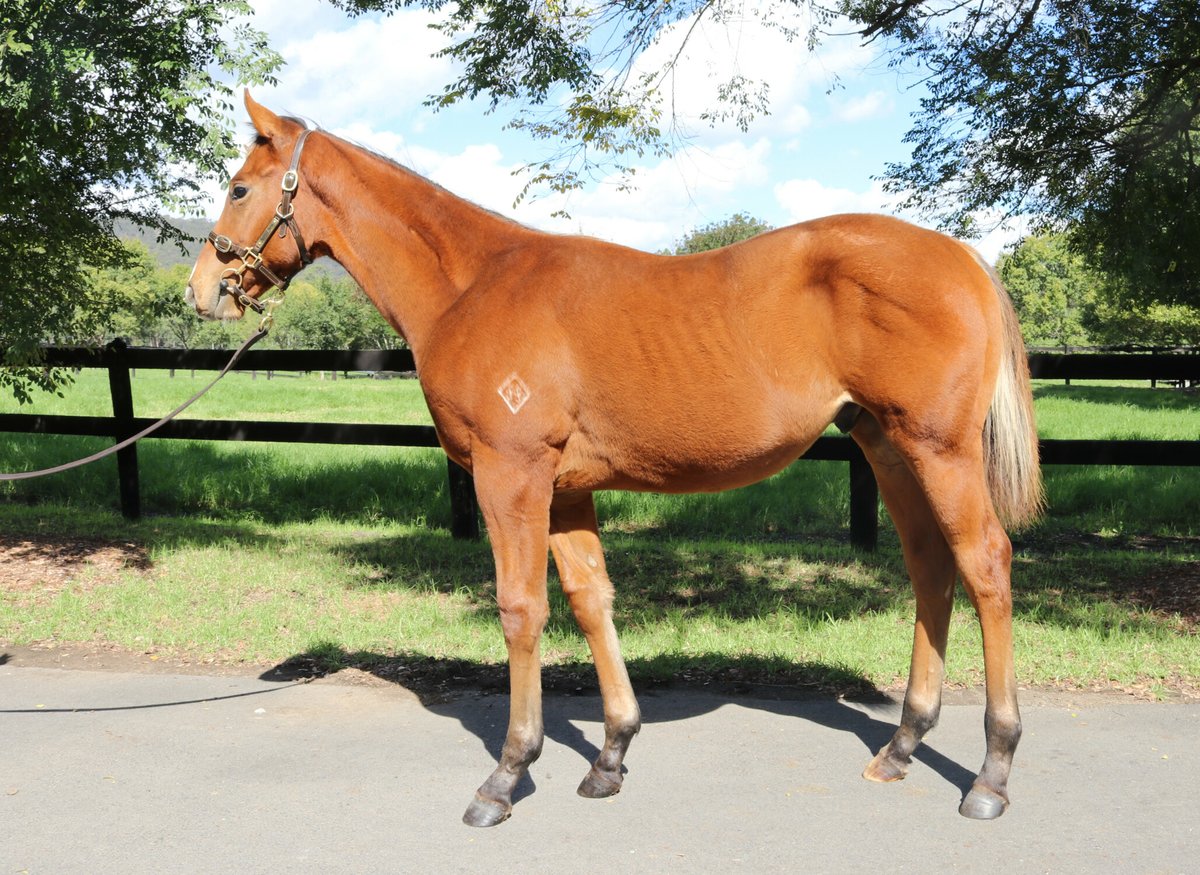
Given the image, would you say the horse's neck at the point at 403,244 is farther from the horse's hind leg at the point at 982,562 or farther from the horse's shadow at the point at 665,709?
the horse's hind leg at the point at 982,562

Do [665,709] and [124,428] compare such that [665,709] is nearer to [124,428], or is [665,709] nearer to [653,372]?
[653,372]

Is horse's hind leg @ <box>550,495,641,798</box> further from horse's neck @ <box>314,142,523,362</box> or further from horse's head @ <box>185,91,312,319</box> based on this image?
horse's head @ <box>185,91,312,319</box>

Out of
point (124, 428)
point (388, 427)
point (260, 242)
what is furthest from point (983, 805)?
point (124, 428)

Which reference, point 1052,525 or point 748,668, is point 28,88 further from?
point 1052,525

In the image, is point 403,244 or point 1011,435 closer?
point 1011,435

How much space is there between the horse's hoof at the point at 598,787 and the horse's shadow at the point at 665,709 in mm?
346

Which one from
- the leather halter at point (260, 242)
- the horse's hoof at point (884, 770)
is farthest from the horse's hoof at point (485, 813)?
the leather halter at point (260, 242)

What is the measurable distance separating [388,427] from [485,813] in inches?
209

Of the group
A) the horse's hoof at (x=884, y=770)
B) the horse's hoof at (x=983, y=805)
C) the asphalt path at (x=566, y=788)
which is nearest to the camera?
the asphalt path at (x=566, y=788)

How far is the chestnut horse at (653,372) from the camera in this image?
3465 millimetres

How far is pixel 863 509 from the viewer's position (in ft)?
24.8

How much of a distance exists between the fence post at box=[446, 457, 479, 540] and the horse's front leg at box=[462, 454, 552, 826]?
14.5 feet

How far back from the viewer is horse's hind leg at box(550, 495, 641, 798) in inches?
148

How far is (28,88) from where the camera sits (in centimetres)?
544
